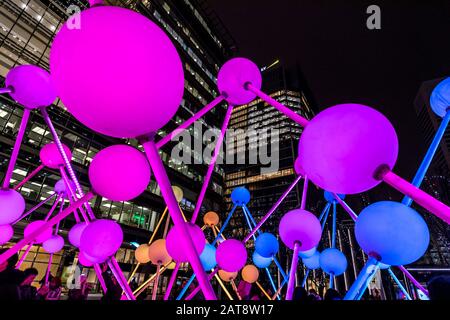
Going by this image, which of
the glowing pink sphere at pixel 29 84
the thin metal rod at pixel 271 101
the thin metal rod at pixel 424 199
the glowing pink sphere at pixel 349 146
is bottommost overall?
the thin metal rod at pixel 424 199

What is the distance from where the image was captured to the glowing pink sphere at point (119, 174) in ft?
7.74

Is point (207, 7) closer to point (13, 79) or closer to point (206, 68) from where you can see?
point (206, 68)

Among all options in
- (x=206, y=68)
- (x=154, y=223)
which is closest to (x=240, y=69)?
(x=154, y=223)

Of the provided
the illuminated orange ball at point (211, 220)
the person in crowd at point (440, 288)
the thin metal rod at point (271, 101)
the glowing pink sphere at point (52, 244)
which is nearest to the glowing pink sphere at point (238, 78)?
the thin metal rod at point (271, 101)

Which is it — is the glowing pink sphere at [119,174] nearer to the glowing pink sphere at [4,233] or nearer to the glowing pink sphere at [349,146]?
the glowing pink sphere at [349,146]

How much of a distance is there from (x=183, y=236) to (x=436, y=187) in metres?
18.1

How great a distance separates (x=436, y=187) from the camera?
14.5 meters

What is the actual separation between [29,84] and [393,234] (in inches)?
188

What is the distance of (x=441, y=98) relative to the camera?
2.87 m

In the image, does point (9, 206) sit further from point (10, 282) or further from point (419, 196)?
point (419, 196)

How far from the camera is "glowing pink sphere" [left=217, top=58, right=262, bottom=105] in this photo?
3.76 meters

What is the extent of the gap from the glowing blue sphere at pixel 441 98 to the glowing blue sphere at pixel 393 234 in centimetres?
159

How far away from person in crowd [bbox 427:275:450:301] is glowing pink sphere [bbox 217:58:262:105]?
9.88 ft

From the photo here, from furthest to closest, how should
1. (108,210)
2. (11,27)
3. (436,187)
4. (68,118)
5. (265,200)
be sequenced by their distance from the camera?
(265,200)
(108,210)
(68,118)
(11,27)
(436,187)
